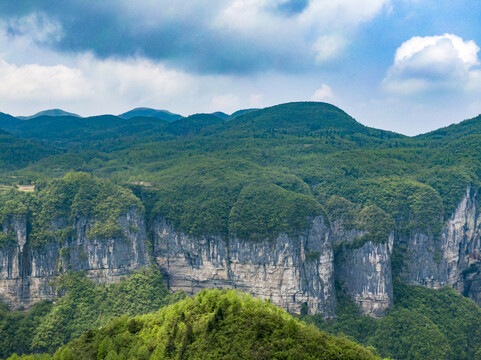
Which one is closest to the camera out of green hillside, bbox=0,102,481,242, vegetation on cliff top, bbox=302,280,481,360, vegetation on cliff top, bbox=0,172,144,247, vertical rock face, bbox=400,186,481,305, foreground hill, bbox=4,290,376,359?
foreground hill, bbox=4,290,376,359

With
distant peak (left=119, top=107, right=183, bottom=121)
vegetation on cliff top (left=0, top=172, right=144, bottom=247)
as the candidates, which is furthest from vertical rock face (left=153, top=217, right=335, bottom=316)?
distant peak (left=119, top=107, right=183, bottom=121)

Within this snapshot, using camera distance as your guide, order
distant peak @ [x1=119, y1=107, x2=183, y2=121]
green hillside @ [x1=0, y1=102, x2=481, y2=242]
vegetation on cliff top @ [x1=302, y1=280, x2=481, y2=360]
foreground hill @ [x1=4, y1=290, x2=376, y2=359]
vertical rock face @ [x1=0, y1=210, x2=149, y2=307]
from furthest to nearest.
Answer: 1. distant peak @ [x1=119, y1=107, x2=183, y2=121]
2. green hillside @ [x1=0, y1=102, x2=481, y2=242]
3. vertical rock face @ [x1=0, y1=210, x2=149, y2=307]
4. vegetation on cliff top @ [x1=302, y1=280, x2=481, y2=360]
5. foreground hill @ [x1=4, y1=290, x2=376, y2=359]

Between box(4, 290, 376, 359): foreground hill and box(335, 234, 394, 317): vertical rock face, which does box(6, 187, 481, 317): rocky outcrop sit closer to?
box(335, 234, 394, 317): vertical rock face

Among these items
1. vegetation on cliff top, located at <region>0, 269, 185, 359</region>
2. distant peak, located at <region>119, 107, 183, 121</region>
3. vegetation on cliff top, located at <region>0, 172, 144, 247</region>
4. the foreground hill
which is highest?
distant peak, located at <region>119, 107, 183, 121</region>

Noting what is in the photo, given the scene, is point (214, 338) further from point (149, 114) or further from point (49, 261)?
point (149, 114)

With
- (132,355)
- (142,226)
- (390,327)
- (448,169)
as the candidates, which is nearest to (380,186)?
(448,169)

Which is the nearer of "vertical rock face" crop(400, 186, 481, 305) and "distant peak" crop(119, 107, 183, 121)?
"vertical rock face" crop(400, 186, 481, 305)

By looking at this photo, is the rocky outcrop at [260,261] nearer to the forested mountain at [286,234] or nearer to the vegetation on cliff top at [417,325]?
the forested mountain at [286,234]

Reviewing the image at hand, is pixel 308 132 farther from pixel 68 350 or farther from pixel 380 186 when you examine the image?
pixel 68 350
